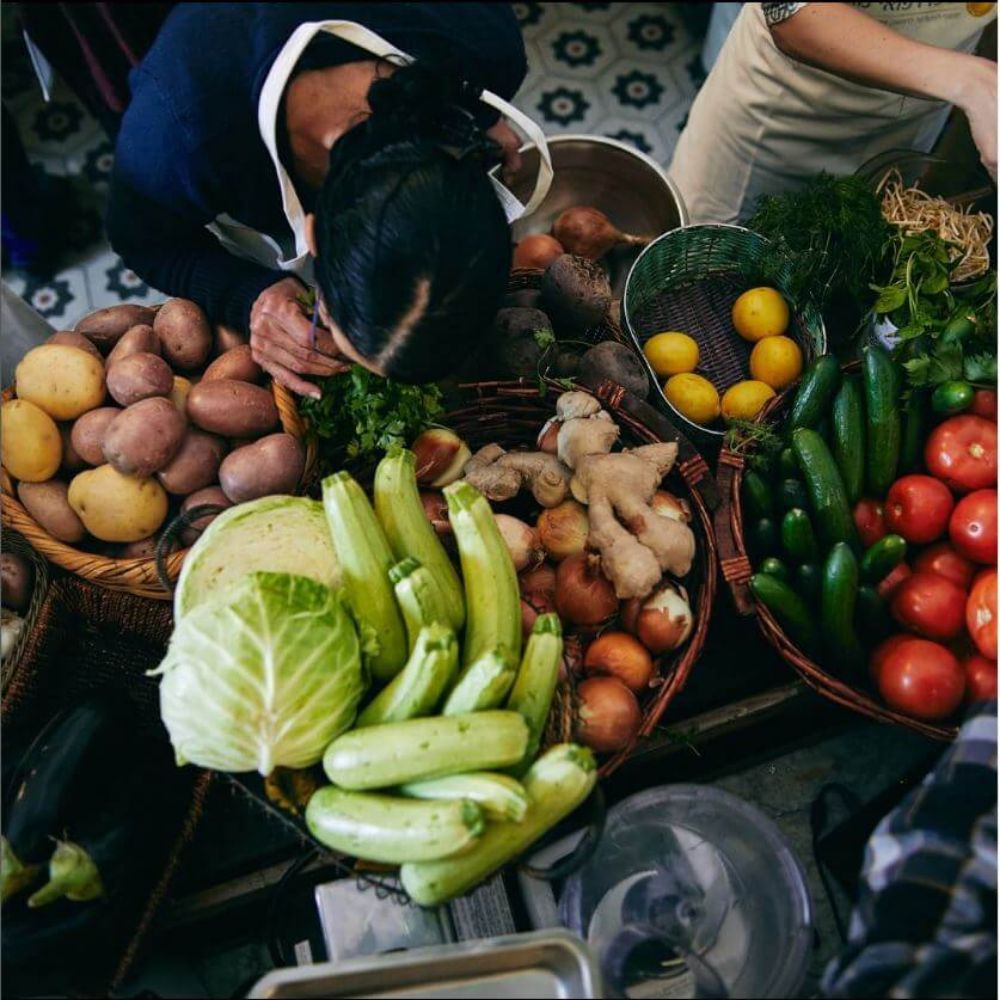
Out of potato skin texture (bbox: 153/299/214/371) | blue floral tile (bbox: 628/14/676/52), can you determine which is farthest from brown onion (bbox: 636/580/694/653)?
blue floral tile (bbox: 628/14/676/52)

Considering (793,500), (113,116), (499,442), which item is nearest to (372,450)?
(499,442)

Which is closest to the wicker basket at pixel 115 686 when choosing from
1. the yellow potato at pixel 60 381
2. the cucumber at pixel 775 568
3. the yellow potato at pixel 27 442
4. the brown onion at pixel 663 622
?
the yellow potato at pixel 27 442

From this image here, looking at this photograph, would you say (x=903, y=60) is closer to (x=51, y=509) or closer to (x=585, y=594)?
(x=585, y=594)

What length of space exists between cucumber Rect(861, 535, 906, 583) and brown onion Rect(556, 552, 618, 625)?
1.34ft

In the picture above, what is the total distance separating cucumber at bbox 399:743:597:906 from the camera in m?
1.06

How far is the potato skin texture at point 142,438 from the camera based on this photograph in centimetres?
142

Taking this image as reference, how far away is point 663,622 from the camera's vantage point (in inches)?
53.5

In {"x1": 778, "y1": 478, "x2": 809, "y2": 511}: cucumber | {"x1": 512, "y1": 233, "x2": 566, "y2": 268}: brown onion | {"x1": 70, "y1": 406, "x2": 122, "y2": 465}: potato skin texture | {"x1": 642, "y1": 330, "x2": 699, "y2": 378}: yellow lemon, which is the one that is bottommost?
{"x1": 778, "y1": 478, "x2": 809, "y2": 511}: cucumber

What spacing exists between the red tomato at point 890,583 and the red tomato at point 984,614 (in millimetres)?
115

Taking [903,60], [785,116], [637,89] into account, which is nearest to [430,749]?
[903,60]

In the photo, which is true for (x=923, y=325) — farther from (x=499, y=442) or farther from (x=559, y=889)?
(x=559, y=889)

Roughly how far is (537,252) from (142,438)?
3.05 feet

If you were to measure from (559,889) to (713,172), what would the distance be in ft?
5.73

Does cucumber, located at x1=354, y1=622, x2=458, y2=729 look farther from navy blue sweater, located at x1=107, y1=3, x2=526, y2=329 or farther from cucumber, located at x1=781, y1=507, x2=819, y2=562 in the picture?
navy blue sweater, located at x1=107, y1=3, x2=526, y2=329
